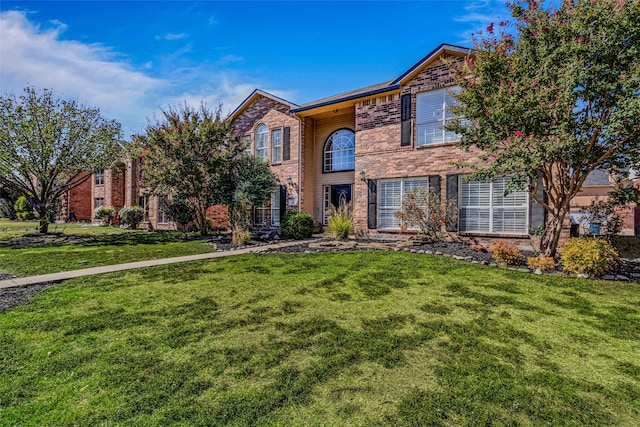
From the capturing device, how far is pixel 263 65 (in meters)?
13.3

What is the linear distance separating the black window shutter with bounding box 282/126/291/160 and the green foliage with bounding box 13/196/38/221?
2662cm

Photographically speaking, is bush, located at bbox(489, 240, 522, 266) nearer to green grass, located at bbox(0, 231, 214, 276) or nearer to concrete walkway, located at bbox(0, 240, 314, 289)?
concrete walkway, located at bbox(0, 240, 314, 289)

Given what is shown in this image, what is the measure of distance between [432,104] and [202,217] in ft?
36.9

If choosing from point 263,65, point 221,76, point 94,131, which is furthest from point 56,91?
point 263,65

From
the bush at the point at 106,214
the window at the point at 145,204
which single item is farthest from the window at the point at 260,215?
the bush at the point at 106,214

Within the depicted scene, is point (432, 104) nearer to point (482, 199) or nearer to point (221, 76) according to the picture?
point (482, 199)

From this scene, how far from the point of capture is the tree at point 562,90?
19.1 ft

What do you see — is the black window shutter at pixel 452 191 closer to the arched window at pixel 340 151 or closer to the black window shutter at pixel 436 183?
the black window shutter at pixel 436 183

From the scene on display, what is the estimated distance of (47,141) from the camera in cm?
1373

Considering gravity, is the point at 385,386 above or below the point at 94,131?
below

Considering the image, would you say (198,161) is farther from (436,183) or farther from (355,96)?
(436,183)

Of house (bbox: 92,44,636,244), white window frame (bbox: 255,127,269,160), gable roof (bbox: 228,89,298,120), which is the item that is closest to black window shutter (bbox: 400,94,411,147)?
house (bbox: 92,44,636,244)

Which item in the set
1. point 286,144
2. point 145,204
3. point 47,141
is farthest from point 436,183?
point 145,204

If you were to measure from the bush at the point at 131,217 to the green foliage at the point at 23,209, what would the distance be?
46.6ft
